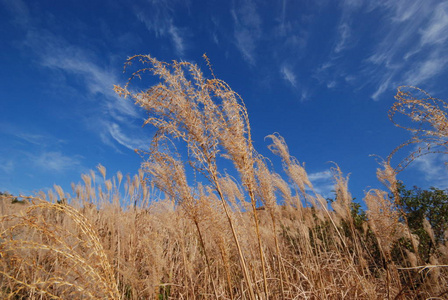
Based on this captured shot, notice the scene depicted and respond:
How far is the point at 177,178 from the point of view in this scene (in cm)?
230

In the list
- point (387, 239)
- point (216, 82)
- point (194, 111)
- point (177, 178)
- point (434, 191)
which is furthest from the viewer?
point (434, 191)

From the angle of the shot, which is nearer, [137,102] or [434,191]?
[137,102]

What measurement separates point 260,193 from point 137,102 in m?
1.43

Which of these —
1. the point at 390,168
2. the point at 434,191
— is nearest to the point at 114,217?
the point at 390,168

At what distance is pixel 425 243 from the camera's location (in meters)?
5.90

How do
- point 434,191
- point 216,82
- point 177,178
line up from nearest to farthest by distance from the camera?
point 216,82
point 177,178
point 434,191

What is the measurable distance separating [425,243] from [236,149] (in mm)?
6392

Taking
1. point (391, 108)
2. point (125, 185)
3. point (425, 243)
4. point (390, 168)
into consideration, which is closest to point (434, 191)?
point (425, 243)

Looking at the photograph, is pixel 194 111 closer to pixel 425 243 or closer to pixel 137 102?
pixel 137 102

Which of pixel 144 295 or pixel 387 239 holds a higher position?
pixel 387 239

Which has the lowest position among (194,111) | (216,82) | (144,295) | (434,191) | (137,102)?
(144,295)

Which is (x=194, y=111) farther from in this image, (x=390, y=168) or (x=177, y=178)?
(x=390, y=168)

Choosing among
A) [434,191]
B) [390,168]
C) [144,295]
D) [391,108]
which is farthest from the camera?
[434,191]

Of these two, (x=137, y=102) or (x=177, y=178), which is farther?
(x=177, y=178)
